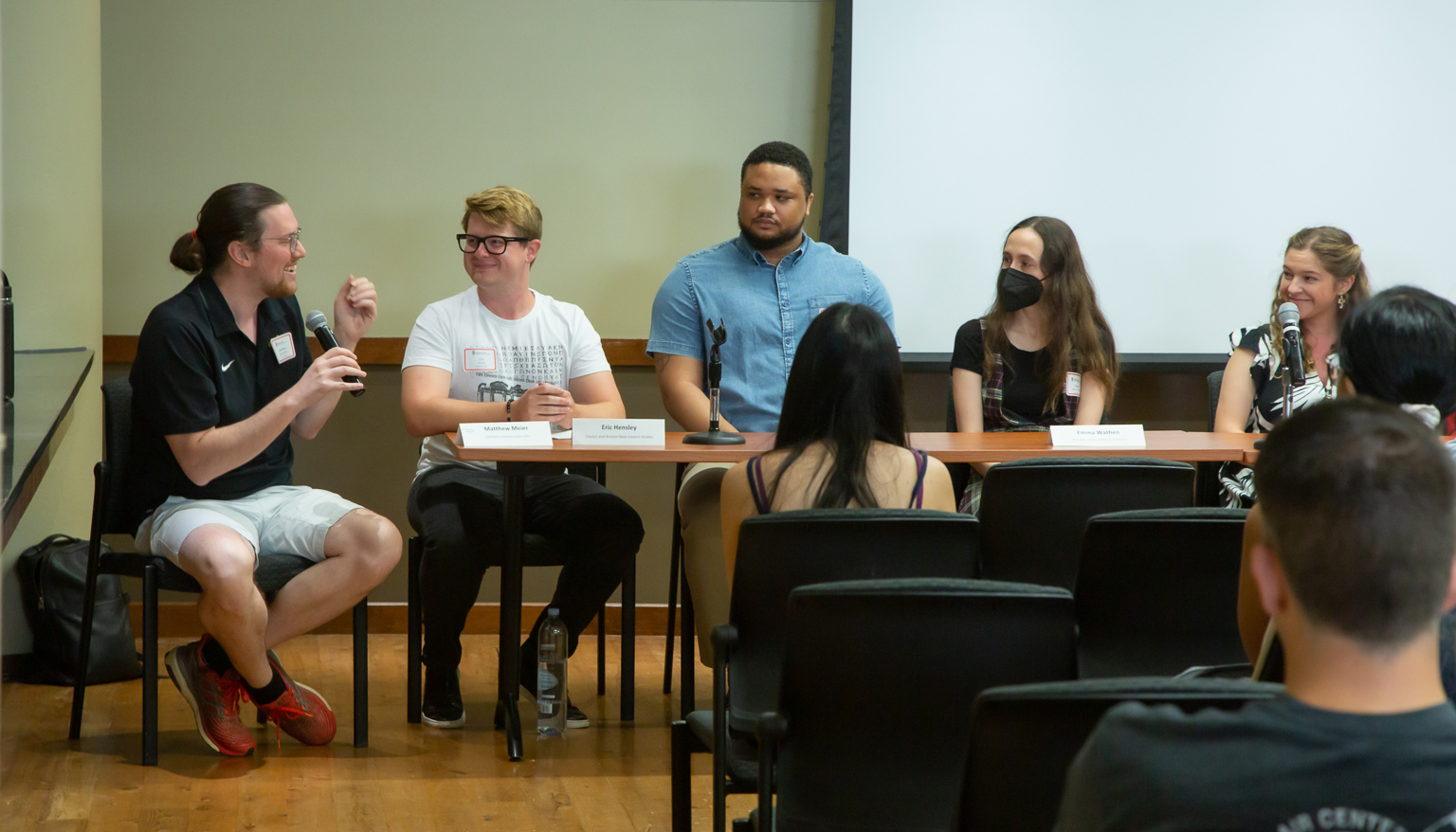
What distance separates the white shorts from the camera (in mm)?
2982

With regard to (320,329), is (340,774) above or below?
below

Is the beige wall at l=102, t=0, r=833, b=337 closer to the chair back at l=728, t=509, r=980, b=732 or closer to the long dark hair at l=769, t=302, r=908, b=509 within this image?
the long dark hair at l=769, t=302, r=908, b=509

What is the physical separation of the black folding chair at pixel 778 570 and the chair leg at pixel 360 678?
1354 mm

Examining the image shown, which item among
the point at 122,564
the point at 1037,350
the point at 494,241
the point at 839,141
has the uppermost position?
the point at 839,141

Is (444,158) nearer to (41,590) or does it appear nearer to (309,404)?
(309,404)

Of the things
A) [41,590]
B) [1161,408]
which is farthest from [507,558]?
[1161,408]

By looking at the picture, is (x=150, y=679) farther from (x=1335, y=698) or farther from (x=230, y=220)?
(x=1335, y=698)

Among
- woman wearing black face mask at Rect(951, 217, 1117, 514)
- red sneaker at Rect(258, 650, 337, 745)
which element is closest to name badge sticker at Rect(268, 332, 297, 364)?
red sneaker at Rect(258, 650, 337, 745)

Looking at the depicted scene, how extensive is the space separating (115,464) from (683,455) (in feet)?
4.60

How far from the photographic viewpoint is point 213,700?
9.89 ft

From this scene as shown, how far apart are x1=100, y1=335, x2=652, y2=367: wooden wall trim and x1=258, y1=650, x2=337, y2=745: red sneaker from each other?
1.30 meters

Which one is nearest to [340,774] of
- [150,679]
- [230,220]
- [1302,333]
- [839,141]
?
[150,679]

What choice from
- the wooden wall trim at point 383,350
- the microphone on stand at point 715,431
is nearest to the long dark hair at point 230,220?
the wooden wall trim at point 383,350

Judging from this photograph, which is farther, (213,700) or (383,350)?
(383,350)
